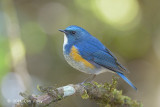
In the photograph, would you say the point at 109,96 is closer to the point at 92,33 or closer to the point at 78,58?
the point at 78,58

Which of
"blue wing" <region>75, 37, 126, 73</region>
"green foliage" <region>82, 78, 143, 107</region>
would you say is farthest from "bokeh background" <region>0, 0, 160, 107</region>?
"green foliage" <region>82, 78, 143, 107</region>

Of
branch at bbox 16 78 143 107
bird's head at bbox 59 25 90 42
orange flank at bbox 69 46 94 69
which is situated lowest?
branch at bbox 16 78 143 107

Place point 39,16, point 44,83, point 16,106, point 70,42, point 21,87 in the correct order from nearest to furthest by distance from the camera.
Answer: point 16,106 → point 70,42 → point 21,87 → point 44,83 → point 39,16

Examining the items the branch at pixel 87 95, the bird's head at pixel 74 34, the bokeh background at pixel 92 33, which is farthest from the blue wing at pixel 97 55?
the bokeh background at pixel 92 33

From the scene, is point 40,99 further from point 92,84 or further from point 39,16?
point 39,16

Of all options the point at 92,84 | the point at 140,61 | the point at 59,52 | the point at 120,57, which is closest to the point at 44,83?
the point at 59,52

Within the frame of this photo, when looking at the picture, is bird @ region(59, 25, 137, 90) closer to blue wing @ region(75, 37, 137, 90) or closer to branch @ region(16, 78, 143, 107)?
blue wing @ region(75, 37, 137, 90)
